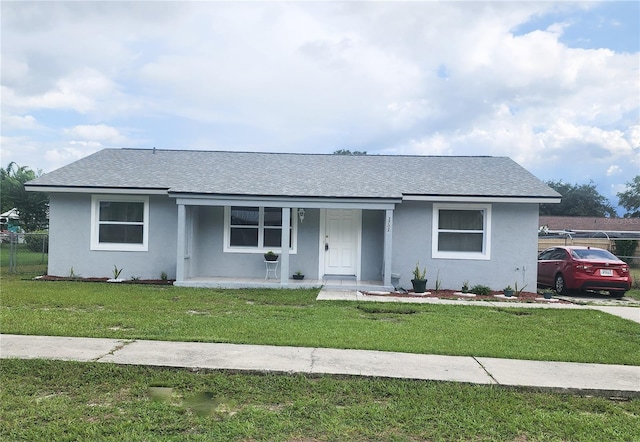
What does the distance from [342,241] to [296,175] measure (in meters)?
2.48

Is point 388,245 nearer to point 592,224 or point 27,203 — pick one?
point 27,203

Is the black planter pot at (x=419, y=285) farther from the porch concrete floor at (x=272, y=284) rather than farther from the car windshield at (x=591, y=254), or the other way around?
the car windshield at (x=591, y=254)

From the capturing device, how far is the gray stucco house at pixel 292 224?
1332cm

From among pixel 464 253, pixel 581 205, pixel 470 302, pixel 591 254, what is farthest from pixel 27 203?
pixel 581 205

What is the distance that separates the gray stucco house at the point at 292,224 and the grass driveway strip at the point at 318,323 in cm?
259

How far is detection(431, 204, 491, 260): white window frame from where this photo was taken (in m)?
13.8

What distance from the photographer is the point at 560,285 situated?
14.5 metres

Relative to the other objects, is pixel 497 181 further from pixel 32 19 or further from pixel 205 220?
pixel 32 19

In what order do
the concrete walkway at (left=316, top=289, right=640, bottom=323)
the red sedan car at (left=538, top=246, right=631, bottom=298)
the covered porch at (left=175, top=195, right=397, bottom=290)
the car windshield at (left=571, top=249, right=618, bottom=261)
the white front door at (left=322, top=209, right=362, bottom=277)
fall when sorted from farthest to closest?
the white front door at (left=322, top=209, right=362, bottom=277) < the covered porch at (left=175, top=195, right=397, bottom=290) < the car windshield at (left=571, top=249, right=618, bottom=261) < the red sedan car at (left=538, top=246, right=631, bottom=298) < the concrete walkway at (left=316, top=289, right=640, bottom=323)

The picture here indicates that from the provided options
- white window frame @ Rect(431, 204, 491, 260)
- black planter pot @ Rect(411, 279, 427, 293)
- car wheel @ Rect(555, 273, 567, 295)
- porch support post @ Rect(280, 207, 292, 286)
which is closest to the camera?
black planter pot @ Rect(411, 279, 427, 293)

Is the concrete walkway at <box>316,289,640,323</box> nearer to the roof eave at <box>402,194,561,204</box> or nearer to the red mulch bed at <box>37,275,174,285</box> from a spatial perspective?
the roof eave at <box>402,194,561,204</box>

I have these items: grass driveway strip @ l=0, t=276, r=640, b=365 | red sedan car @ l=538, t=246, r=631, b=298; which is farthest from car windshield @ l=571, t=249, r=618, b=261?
grass driveway strip @ l=0, t=276, r=640, b=365

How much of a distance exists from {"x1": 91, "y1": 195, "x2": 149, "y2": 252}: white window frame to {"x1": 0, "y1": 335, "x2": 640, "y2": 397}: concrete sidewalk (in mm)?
7635

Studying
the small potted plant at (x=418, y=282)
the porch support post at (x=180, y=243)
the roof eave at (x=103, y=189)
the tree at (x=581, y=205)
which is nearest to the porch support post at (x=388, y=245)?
the small potted plant at (x=418, y=282)
